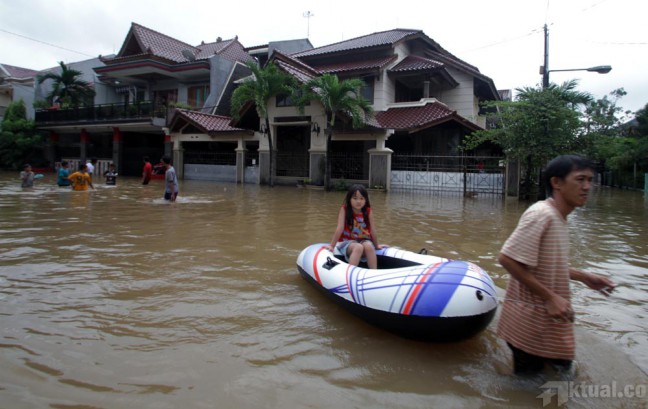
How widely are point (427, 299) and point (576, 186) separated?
1.41 meters

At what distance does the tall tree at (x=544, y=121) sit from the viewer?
15695mm

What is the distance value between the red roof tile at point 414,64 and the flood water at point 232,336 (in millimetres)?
16161

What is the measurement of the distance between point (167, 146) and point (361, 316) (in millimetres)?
26863

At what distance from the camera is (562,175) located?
112 inches

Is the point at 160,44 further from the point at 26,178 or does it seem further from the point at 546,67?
the point at 546,67

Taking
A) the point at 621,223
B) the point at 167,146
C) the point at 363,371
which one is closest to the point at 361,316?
the point at 363,371

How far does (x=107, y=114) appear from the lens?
29.2 meters

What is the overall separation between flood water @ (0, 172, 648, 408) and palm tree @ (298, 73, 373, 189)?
13048 millimetres

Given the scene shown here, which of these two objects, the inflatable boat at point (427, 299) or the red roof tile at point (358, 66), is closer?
the inflatable boat at point (427, 299)

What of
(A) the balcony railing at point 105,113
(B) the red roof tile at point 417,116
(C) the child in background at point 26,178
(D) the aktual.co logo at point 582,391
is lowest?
(D) the aktual.co logo at point 582,391

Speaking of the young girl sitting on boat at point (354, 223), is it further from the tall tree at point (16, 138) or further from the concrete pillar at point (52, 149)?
the concrete pillar at point (52, 149)

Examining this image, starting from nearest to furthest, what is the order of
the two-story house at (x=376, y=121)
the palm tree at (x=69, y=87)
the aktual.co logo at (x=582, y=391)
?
the aktual.co logo at (x=582, y=391)
the two-story house at (x=376, y=121)
the palm tree at (x=69, y=87)

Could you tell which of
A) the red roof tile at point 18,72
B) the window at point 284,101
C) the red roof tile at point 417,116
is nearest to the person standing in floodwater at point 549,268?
the red roof tile at point 417,116

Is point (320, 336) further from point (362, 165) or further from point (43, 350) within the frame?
point (362, 165)
